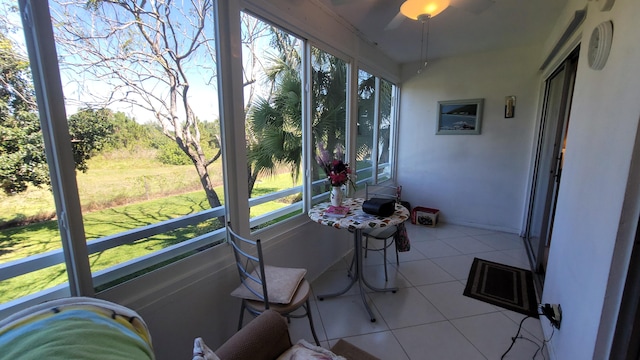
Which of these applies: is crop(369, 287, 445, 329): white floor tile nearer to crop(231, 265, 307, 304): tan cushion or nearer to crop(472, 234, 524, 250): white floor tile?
crop(231, 265, 307, 304): tan cushion

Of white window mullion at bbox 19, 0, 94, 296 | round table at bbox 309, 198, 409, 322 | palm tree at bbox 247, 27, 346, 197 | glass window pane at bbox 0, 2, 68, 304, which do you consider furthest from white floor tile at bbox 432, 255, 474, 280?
glass window pane at bbox 0, 2, 68, 304

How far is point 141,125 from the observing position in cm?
123

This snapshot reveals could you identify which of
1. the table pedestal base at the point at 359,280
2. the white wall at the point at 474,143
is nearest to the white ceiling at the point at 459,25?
the white wall at the point at 474,143

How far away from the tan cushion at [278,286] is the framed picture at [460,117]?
10.7ft

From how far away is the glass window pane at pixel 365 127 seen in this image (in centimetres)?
305

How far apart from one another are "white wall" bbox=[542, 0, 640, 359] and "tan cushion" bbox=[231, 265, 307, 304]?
4.29 feet

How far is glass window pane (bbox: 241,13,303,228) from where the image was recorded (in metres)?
1.76

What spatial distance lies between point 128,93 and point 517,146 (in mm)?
4133

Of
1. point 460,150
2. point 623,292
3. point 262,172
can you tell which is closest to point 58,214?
point 262,172

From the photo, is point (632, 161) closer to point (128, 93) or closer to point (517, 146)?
point (128, 93)

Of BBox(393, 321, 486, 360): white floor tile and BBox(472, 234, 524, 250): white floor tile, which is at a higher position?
BBox(472, 234, 524, 250): white floor tile

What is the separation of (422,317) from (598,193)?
134 centimetres

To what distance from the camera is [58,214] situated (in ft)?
3.20

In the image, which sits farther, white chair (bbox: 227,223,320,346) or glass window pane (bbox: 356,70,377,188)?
glass window pane (bbox: 356,70,377,188)
